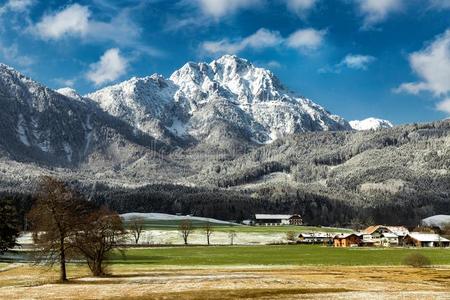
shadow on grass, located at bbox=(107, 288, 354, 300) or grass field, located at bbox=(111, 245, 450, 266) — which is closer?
shadow on grass, located at bbox=(107, 288, 354, 300)

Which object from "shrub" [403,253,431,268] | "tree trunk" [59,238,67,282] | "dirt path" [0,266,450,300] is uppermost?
"tree trunk" [59,238,67,282]

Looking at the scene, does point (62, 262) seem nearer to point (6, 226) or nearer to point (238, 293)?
point (238, 293)

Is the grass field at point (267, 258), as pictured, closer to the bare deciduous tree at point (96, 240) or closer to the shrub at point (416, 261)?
the shrub at point (416, 261)

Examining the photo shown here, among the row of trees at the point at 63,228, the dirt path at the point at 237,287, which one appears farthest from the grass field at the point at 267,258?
the dirt path at the point at 237,287

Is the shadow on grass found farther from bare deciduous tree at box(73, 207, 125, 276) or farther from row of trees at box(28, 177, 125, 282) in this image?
bare deciduous tree at box(73, 207, 125, 276)

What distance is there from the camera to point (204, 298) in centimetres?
5072

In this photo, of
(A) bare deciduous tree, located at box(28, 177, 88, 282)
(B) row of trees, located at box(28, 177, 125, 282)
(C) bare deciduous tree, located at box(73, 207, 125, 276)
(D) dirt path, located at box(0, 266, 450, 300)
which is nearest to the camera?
(D) dirt path, located at box(0, 266, 450, 300)

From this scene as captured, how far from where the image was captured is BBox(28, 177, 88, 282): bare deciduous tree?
2881 inches

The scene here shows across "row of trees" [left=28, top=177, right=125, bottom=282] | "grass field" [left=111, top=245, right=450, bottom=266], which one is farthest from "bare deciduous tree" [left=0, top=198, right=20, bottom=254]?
"row of trees" [left=28, top=177, right=125, bottom=282]

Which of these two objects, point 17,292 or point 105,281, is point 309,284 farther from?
point 17,292

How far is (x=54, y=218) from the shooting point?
73.0 meters

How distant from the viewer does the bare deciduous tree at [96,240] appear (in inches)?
3095

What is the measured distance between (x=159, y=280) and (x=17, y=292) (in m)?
17.7

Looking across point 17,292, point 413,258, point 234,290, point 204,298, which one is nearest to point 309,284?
point 234,290
